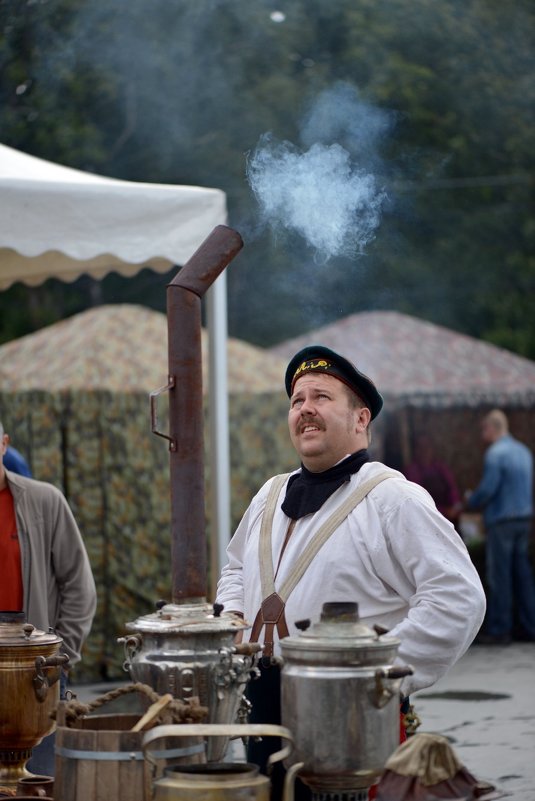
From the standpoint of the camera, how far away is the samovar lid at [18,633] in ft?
10.9

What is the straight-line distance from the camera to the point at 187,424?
3.05 m

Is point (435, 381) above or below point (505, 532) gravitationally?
above

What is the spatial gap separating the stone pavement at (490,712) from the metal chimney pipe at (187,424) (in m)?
3.37

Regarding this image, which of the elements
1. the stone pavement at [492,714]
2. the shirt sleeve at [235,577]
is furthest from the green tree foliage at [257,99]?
the shirt sleeve at [235,577]

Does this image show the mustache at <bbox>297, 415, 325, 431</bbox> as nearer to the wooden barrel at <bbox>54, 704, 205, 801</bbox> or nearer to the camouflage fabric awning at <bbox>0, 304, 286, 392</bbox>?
the wooden barrel at <bbox>54, 704, 205, 801</bbox>

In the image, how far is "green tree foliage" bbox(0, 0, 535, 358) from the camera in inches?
785

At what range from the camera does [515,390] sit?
1434 centimetres

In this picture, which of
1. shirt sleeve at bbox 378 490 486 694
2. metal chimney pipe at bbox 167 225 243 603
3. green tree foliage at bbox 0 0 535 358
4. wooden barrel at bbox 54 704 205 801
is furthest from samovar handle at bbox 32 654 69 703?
green tree foliage at bbox 0 0 535 358

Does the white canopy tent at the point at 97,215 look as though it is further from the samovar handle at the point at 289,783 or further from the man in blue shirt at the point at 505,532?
the man in blue shirt at the point at 505,532

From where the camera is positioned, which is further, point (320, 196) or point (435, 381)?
point (435, 381)

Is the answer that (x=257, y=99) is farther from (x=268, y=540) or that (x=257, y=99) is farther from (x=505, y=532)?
(x=268, y=540)

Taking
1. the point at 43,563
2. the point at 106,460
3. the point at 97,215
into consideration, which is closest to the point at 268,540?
the point at 43,563

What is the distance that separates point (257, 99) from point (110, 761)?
1907 centimetres

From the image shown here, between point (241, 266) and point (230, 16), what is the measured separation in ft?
14.6
